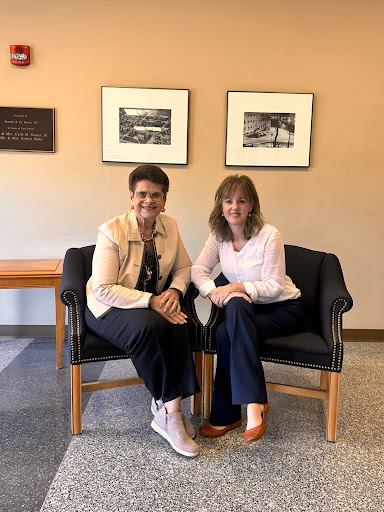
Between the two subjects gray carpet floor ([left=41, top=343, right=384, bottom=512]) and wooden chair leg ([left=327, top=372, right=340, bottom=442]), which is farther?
wooden chair leg ([left=327, top=372, right=340, bottom=442])

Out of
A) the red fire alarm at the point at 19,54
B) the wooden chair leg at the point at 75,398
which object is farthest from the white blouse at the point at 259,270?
the red fire alarm at the point at 19,54

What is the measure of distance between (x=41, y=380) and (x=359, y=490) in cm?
183

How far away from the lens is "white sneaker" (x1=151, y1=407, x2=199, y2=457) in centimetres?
177

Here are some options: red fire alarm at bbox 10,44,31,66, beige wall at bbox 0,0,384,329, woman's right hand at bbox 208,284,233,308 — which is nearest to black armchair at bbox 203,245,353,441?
woman's right hand at bbox 208,284,233,308

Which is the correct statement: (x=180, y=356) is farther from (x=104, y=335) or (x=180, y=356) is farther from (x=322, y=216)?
(x=322, y=216)

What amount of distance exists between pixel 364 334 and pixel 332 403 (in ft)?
5.10

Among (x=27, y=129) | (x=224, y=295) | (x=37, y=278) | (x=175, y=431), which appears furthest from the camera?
(x=27, y=129)

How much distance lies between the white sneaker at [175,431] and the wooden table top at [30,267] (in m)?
1.20

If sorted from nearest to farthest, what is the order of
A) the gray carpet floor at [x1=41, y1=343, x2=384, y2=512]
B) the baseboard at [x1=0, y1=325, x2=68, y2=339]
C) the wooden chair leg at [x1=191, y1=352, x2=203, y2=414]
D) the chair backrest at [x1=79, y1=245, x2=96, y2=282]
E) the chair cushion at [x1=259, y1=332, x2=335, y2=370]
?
1. the gray carpet floor at [x1=41, y1=343, x2=384, y2=512]
2. the chair cushion at [x1=259, y1=332, x2=335, y2=370]
3. the wooden chair leg at [x1=191, y1=352, x2=203, y2=414]
4. the chair backrest at [x1=79, y1=245, x2=96, y2=282]
5. the baseboard at [x1=0, y1=325, x2=68, y2=339]

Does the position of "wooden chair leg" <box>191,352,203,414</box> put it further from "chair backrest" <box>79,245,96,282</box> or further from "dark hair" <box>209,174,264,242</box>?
"chair backrest" <box>79,245,96,282</box>

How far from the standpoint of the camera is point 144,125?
9.69ft

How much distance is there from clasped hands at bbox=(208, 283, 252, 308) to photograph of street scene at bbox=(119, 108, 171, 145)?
140cm

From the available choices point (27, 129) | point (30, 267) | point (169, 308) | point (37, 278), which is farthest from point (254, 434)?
point (27, 129)

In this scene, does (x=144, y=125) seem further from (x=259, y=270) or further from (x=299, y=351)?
(x=299, y=351)
